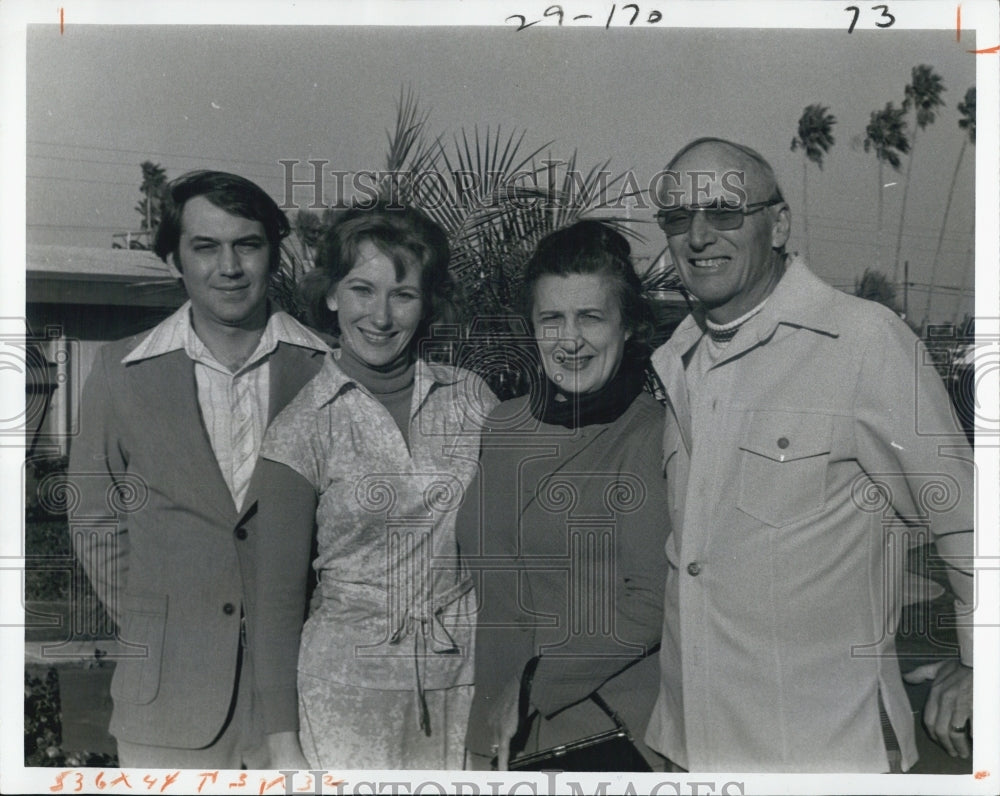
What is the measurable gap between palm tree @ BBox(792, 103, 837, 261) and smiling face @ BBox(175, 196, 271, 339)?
173cm

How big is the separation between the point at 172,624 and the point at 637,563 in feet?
4.99

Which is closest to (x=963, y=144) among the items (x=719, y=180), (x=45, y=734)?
(x=719, y=180)

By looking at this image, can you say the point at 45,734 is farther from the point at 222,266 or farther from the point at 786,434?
the point at 786,434

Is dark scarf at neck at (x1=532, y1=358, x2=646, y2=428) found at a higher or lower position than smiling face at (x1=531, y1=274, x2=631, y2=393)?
lower

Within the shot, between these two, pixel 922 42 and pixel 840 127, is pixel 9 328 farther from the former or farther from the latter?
pixel 922 42

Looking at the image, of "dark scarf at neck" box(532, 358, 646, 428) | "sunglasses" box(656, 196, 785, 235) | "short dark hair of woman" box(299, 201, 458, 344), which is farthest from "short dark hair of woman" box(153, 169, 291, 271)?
"sunglasses" box(656, 196, 785, 235)

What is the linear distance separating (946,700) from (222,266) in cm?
273

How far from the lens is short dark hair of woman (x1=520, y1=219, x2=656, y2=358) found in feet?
12.4

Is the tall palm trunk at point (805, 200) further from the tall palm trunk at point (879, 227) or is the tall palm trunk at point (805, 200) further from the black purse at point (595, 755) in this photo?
the black purse at point (595, 755)

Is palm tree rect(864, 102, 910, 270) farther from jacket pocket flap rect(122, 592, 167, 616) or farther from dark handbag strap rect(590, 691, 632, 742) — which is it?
jacket pocket flap rect(122, 592, 167, 616)

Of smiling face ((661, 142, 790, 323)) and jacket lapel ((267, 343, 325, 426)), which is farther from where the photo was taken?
→ jacket lapel ((267, 343, 325, 426))

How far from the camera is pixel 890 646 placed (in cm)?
377

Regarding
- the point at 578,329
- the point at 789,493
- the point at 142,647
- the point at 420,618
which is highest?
the point at 578,329

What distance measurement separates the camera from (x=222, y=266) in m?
3.85
